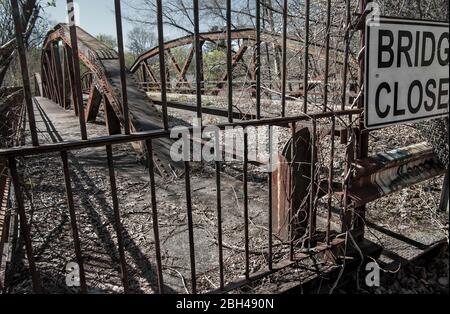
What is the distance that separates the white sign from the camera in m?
2.11

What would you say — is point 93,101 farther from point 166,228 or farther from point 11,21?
point 166,228

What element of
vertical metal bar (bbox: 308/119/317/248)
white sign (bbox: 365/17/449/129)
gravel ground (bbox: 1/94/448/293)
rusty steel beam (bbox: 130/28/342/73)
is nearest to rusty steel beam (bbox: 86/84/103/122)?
gravel ground (bbox: 1/94/448/293)

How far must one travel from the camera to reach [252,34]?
295 inches

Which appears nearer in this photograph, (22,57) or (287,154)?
(22,57)

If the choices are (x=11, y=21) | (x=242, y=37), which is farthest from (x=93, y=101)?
(x=11, y=21)

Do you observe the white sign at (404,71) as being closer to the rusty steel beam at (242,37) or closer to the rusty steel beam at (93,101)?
the rusty steel beam at (242,37)

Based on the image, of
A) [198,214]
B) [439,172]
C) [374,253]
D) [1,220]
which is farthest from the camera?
[198,214]

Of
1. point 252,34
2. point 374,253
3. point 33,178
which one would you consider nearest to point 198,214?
point 374,253

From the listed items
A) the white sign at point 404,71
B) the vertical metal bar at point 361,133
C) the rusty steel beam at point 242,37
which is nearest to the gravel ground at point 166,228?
the vertical metal bar at point 361,133

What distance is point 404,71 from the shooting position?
220 centimetres

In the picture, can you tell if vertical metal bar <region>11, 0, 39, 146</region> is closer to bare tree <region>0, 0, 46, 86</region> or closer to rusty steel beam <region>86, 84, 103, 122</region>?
bare tree <region>0, 0, 46, 86</region>
